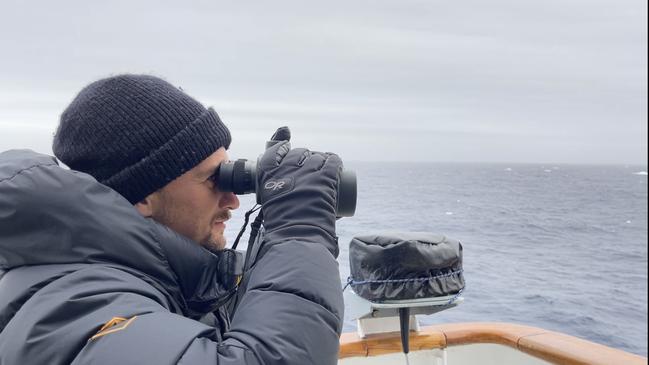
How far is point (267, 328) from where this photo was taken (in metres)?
0.70

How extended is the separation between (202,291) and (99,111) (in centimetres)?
33

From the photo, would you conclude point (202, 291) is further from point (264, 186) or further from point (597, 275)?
→ point (597, 275)

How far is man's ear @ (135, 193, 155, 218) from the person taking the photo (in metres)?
0.92

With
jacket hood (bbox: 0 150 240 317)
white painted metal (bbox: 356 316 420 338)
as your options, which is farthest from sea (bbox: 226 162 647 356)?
jacket hood (bbox: 0 150 240 317)

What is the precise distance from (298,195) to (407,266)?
2.52 feet

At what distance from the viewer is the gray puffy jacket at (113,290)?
622mm

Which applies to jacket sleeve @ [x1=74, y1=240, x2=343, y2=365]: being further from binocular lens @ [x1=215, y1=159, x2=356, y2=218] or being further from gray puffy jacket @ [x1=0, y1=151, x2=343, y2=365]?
binocular lens @ [x1=215, y1=159, x2=356, y2=218]

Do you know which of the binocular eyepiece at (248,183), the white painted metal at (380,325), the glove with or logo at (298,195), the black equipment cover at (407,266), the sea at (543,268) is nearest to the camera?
the glove with or logo at (298,195)

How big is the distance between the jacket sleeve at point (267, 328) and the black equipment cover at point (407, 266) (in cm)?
77

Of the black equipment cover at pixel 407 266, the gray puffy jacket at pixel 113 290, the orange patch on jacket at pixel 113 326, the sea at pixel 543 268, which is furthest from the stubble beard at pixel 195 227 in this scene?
the sea at pixel 543 268

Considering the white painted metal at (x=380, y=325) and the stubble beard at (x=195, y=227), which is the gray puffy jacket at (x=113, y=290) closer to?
the stubble beard at (x=195, y=227)

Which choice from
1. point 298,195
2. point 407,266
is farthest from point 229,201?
point 407,266

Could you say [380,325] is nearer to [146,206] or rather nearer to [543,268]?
[146,206]

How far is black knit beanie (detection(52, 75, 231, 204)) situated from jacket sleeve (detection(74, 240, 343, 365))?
0.76 feet
